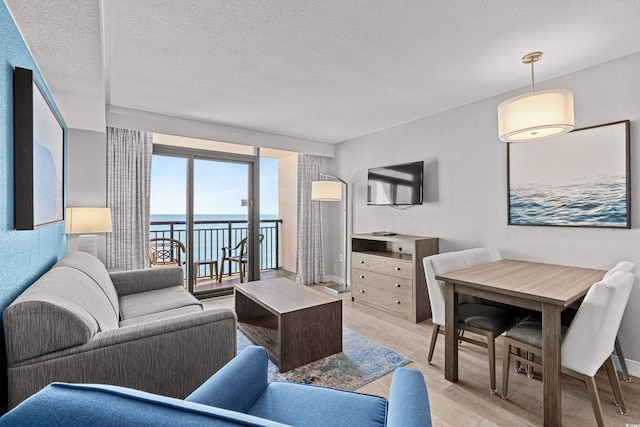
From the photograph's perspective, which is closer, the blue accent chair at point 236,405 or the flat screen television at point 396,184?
the blue accent chair at point 236,405

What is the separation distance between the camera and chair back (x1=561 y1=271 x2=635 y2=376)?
5.25ft

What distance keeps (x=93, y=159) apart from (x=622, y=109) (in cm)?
508

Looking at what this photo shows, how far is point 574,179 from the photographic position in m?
2.59

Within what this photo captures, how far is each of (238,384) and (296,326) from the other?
4.04ft

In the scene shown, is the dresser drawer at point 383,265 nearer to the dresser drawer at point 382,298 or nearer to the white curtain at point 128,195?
the dresser drawer at point 382,298

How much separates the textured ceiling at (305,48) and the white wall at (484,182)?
223 millimetres

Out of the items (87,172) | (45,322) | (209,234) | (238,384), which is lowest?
(238,384)

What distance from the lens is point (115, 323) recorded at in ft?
6.08

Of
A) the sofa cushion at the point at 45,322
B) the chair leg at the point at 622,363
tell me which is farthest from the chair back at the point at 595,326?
the sofa cushion at the point at 45,322

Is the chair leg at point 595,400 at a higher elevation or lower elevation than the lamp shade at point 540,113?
lower

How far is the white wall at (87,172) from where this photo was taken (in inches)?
129

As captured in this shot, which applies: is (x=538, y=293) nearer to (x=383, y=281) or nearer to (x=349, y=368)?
(x=349, y=368)

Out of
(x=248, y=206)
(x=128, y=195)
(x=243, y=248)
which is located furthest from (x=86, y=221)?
(x=243, y=248)

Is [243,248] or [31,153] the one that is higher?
[31,153]
